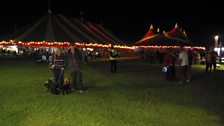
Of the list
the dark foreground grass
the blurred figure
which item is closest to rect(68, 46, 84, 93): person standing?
the dark foreground grass

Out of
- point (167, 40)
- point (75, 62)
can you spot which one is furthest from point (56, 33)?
point (167, 40)

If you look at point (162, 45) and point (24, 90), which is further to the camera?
point (162, 45)

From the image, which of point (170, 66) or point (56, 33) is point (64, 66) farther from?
point (56, 33)

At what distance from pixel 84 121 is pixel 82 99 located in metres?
2.92

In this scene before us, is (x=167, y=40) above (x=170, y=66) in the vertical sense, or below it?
above

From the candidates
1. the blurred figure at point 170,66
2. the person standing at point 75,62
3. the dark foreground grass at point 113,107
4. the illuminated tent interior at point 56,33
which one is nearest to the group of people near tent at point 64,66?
→ the person standing at point 75,62

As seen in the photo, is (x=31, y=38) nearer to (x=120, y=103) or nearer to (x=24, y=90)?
(x=24, y=90)

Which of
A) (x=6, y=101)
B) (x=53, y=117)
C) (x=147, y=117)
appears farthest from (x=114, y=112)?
(x=6, y=101)

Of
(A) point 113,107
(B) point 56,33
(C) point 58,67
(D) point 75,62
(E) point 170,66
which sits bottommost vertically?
(A) point 113,107

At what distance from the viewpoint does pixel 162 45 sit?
3969 cm

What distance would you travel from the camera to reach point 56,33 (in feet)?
85.4

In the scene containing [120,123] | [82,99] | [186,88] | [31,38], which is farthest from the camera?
[31,38]

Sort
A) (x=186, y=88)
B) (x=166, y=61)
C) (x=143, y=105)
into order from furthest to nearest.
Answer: (x=166, y=61)
(x=186, y=88)
(x=143, y=105)

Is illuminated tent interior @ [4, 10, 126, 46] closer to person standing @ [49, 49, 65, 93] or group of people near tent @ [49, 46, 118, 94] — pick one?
group of people near tent @ [49, 46, 118, 94]
